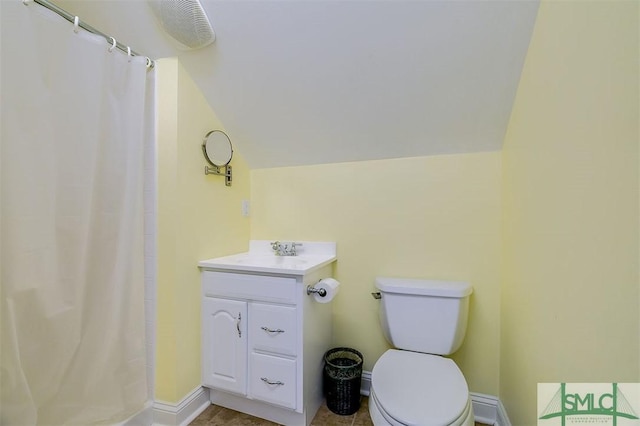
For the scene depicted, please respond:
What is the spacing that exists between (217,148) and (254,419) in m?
1.48

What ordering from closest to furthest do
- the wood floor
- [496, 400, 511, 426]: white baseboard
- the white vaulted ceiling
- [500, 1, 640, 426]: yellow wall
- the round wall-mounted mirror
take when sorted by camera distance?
[500, 1, 640, 426]: yellow wall < the white vaulted ceiling < [496, 400, 511, 426]: white baseboard < the wood floor < the round wall-mounted mirror

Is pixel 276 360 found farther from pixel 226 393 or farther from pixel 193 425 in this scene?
pixel 193 425

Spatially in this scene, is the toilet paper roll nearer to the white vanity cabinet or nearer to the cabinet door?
the white vanity cabinet

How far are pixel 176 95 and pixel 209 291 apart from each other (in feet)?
3.37

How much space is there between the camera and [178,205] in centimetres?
133

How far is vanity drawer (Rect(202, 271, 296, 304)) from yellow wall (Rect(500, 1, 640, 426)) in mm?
964

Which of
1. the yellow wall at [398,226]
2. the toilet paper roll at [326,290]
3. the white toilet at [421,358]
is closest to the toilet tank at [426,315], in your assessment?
the white toilet at [421,358]

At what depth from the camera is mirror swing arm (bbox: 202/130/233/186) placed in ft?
4.90

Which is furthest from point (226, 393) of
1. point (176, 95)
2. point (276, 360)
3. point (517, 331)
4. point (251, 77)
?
point (251, 77)

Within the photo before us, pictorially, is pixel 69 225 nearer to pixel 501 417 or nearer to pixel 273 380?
pixel 273 380

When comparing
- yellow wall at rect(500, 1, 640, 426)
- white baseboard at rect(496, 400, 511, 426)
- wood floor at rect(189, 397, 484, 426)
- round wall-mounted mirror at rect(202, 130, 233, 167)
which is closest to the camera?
yellow wall at rect(500, 1, 640, 426)

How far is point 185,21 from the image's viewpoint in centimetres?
115

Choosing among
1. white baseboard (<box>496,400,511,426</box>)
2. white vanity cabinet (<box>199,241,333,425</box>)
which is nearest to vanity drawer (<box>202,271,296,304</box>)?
white vanity cabinet (<box>199,241,333,425</box>)

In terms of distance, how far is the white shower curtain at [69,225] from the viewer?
83cm
